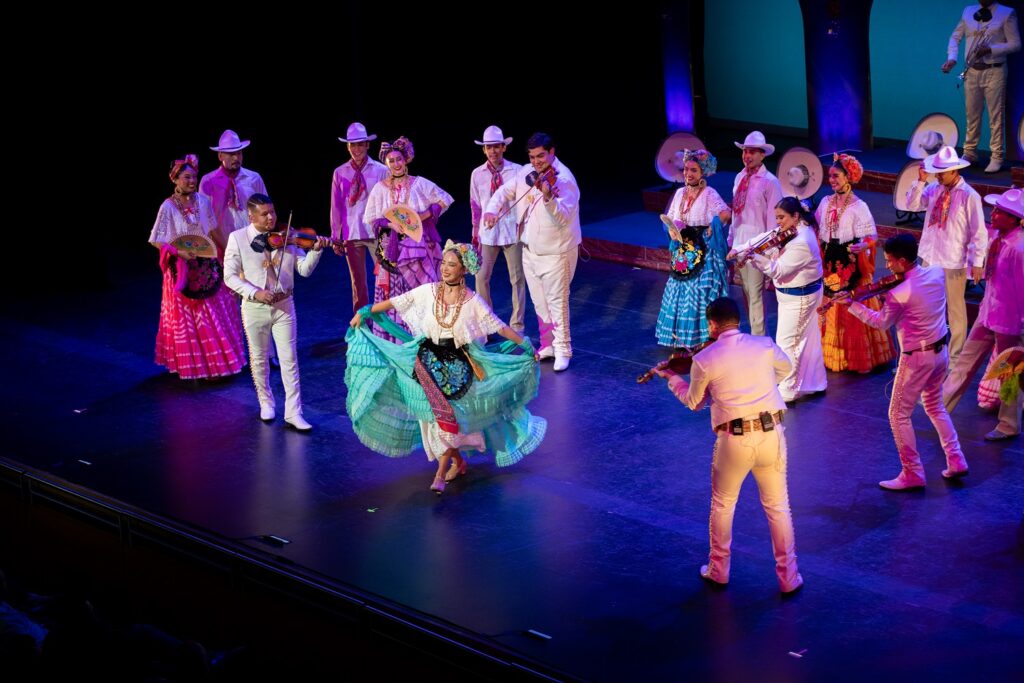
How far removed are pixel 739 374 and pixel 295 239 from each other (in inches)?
124

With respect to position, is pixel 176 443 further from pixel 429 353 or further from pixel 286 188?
pixel 286 188

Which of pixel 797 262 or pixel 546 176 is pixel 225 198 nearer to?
pixel 546 176

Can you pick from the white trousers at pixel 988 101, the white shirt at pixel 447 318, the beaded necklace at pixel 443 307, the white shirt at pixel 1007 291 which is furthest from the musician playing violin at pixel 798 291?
the white trousers at pixel 988 101

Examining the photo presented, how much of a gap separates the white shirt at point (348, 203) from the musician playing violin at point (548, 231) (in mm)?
897

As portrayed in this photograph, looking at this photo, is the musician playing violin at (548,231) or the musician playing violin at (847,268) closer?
the musician playing violin at (847,268)

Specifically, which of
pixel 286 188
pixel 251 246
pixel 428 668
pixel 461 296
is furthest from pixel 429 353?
pixel 286 188

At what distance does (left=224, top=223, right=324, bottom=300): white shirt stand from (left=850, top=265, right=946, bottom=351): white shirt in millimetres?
3180

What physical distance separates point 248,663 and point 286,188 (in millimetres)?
9627

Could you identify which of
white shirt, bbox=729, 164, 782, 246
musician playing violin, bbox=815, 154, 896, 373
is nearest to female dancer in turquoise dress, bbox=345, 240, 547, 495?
white shirt, bbox=729, 164, 782, 246

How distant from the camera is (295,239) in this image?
7.96 metres

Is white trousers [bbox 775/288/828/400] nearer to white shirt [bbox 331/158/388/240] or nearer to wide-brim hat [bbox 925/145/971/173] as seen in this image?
wide-brim hat [bbox 925/145/971/173]

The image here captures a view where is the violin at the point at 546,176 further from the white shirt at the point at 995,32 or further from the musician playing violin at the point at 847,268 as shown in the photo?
the white shirt at the point at 995,32

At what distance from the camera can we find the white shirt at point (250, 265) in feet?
26.2

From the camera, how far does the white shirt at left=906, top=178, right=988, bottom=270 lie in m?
8.38
